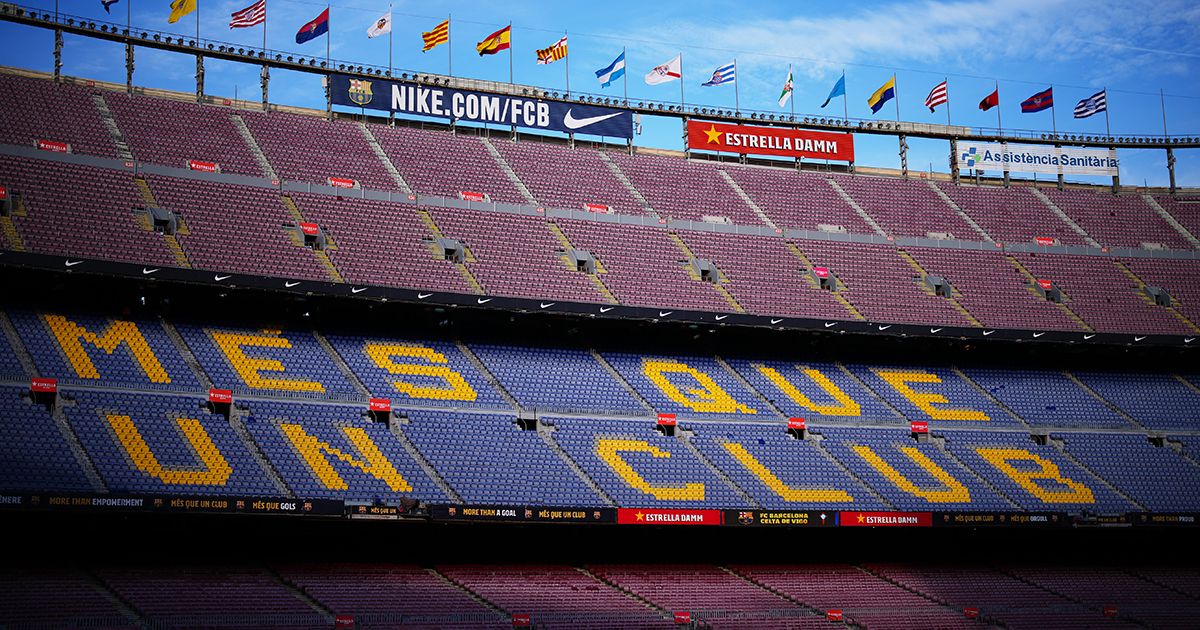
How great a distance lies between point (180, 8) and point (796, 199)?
35.7m

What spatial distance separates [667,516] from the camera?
48125 millimetres

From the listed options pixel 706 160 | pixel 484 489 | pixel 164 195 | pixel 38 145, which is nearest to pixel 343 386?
pixel 484 489

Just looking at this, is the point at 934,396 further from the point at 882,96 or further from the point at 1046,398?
the point at 882,96

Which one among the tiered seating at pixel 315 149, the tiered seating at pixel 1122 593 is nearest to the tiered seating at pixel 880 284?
the tiered seating at pixel 1122 593

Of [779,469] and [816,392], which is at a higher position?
[816,392]

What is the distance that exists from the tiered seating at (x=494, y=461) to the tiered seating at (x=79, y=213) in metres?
13.2

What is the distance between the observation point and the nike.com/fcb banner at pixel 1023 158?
78.7 m

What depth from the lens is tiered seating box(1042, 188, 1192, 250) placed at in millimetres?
73875

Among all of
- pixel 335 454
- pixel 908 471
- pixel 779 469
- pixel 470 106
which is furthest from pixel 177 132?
pixel 908 471

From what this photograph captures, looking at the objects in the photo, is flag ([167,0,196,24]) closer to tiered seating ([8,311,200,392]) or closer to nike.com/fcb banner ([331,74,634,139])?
nike.com/fcb banner ([331,74,634,139])

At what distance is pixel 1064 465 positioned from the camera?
187 feet

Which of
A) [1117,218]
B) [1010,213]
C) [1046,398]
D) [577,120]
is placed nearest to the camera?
[1046,398]

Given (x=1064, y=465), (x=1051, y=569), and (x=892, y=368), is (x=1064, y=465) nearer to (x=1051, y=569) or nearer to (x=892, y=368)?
(x=1051, y=569)

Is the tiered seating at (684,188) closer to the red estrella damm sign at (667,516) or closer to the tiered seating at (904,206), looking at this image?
the tiered seating at (904,206)
